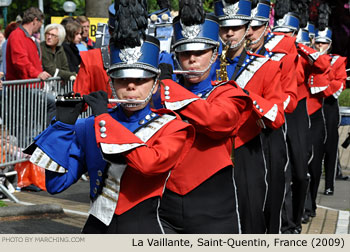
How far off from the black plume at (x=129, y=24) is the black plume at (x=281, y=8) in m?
5.41

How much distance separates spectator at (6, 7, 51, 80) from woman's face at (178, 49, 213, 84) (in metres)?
5.17

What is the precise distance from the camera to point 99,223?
4.76 meters

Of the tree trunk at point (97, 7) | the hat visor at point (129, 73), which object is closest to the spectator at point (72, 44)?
the tree trunk at point (97, 7)

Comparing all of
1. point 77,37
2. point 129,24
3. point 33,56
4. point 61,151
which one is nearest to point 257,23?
point 129,24

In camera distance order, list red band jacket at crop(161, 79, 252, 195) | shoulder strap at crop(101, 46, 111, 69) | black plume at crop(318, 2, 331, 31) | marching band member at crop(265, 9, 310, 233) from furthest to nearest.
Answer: black plume at crop(318, 2, 331, 31)
marching band member at crop(265, 9, 310, 233)
shoulder strap at crop(101, 46, 111, 69)
red band jacket at crop(161, 79, 252, 195)

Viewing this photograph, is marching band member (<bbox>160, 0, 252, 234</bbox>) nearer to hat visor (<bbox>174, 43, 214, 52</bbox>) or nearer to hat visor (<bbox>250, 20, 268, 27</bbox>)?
hat visor (<bbox>174, 43, 214, 52</bbox>)

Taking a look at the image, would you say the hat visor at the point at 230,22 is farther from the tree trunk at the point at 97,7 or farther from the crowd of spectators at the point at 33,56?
the tree trunk at the point at 97,7

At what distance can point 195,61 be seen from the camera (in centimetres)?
572

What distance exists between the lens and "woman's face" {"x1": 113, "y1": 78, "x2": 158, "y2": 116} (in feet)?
15.3

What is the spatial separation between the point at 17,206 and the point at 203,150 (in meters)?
3.88

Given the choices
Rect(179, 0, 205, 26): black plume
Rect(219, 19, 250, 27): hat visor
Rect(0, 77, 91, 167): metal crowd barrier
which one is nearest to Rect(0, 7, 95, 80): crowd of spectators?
Rect(0, 77, 91, 167): metal crowd barrier

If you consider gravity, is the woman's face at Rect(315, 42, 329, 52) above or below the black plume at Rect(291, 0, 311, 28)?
below

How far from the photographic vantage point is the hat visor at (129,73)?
4.68 meters

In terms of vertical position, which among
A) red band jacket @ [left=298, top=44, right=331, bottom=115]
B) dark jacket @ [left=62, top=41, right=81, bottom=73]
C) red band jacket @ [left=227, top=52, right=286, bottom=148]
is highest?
red band jacket @ [left=227, top=52, right=286, bottom=148]
